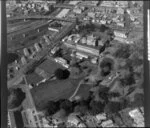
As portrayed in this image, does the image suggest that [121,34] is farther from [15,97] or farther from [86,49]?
[15,97]

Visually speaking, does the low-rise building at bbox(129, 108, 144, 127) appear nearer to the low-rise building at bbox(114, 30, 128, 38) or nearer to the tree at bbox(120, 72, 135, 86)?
the tree at bbox(120, 72, 135, 86)

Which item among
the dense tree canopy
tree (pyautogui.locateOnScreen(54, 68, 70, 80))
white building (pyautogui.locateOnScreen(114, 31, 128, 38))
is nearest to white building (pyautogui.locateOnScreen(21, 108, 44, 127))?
tree (pyautogui.locateOnScreen(54, 68, 70, 80))

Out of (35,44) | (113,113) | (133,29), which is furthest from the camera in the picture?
(35,44)

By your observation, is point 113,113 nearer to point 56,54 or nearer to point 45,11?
point 56,54

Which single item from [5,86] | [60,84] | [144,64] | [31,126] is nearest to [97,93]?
[60,84]

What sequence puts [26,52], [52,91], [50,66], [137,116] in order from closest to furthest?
[137,116] → [52,91] → [50,66] → [26,52]

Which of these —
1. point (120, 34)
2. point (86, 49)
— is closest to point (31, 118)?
point (86, 49)
